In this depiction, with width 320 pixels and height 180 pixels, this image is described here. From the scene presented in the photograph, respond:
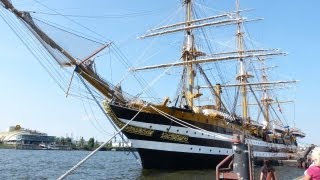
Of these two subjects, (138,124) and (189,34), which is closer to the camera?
(138,124)

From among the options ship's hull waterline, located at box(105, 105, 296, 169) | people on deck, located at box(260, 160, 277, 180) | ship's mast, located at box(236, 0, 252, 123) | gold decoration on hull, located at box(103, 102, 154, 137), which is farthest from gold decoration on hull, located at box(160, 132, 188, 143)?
ship's mast, located at box(236, 0, 252, 123)

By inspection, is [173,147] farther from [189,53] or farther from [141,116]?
[189,53]

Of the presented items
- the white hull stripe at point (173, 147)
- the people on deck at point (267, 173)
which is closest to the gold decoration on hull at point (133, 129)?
the white hull stripe at point (173, 147)

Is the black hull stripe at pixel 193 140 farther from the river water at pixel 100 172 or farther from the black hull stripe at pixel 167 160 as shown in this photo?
the river water at pixel 100 172

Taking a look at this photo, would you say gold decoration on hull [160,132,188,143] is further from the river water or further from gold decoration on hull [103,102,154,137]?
the river water

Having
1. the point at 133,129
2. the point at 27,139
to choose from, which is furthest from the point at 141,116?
the point at 27,139

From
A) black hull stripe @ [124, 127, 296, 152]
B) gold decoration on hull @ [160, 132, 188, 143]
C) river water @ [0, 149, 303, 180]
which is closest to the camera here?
river water @ [0, 149, 303, 180]

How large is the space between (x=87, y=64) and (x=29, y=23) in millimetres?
5919

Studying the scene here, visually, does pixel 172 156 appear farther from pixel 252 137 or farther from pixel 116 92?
pixel 252 137

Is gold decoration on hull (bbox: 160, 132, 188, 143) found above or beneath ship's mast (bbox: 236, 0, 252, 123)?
beneath

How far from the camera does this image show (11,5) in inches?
636

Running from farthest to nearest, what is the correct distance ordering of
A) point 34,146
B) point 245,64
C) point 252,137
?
point 34,146, point 245,64, point 252,137

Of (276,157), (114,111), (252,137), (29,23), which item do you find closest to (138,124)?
(114,111)

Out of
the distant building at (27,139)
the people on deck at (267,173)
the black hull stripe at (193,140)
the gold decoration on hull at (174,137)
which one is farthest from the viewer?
the distant building at (27,139)
